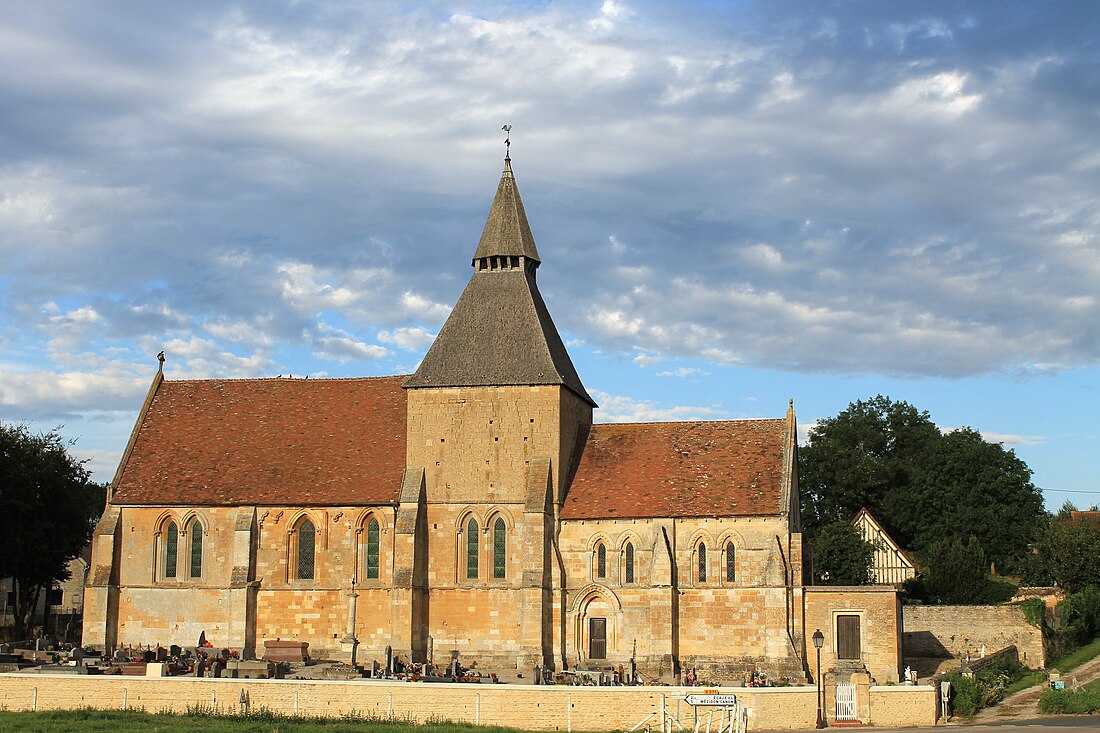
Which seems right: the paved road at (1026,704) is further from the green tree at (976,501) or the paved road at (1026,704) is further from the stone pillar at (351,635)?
the green tree at (976,501)

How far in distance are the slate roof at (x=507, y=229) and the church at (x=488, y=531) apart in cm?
11

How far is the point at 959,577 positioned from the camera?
61.2m

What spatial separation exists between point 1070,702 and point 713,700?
12038 millimetres

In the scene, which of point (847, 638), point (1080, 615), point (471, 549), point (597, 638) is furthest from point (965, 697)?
point (471, 549)

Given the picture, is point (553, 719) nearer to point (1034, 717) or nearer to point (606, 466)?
point (1034, 717)

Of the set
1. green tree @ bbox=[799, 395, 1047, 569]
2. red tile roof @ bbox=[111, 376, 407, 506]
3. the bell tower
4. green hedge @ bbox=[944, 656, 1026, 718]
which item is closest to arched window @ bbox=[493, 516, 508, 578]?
the bell tower

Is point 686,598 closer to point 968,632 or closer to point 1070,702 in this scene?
point 968,632

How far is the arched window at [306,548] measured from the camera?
2044 inches

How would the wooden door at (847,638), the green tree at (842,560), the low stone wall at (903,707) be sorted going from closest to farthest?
the low stone wall at (903,707)
the wooden door at (847,638)
the green tree at (842,560)

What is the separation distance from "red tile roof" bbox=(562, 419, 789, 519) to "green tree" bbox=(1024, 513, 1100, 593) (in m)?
18.9

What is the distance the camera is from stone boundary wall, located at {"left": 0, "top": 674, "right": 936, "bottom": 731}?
116 feet

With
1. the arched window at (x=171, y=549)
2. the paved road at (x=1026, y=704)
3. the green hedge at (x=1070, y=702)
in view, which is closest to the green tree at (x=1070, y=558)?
the paved road at (x=1026, y=704)

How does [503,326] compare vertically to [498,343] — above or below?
above

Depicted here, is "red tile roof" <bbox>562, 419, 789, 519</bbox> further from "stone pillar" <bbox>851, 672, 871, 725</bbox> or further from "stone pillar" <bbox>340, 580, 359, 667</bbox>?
"stone pillar" <bbox>851, 672, 871, 725</bbox>
